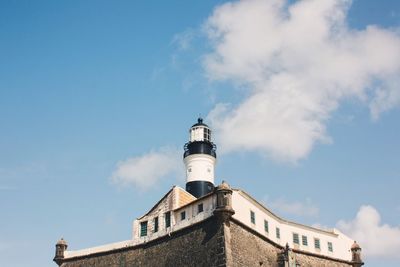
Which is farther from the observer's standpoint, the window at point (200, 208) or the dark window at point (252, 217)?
the dark window at point (252, 217)

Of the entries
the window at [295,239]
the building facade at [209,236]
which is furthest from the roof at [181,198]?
the window at [295,239]

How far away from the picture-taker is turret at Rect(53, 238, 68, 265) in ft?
141

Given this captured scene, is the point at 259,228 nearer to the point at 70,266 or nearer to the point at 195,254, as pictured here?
the point at 195,254

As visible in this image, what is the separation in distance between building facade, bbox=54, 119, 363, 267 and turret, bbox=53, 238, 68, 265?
77 millimetres

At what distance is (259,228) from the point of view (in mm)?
37656

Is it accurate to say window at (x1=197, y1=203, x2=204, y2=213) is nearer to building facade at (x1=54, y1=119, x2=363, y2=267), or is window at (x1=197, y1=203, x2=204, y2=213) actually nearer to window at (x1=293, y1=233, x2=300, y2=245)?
building facade at (x1=54, y1=119, x2=363, y2=267)

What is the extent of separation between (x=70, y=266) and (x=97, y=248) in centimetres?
306

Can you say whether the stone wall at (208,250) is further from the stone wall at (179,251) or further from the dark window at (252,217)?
the dark window at (252,217)

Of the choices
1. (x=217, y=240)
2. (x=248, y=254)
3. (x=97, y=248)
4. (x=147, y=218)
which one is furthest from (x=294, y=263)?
(x=97, y=248)

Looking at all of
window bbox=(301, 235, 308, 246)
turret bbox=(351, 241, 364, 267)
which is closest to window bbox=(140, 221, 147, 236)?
window bbox=(301, 235, 308, 246)

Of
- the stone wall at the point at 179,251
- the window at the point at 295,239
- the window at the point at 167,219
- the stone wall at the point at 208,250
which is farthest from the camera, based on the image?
the window at the point at 295,239

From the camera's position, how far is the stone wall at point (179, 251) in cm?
3372

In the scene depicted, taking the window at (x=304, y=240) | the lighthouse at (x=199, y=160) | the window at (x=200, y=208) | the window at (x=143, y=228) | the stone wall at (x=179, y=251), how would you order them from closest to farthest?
the stone wall at (x=179, y=251), the window at (x=200, y=208), the window at (x=143, y=228), the window at (x=304, y=240), the lighthouse at (x=199, y=160)

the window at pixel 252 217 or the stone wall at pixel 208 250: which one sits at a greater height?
the window at pixel 252 217
